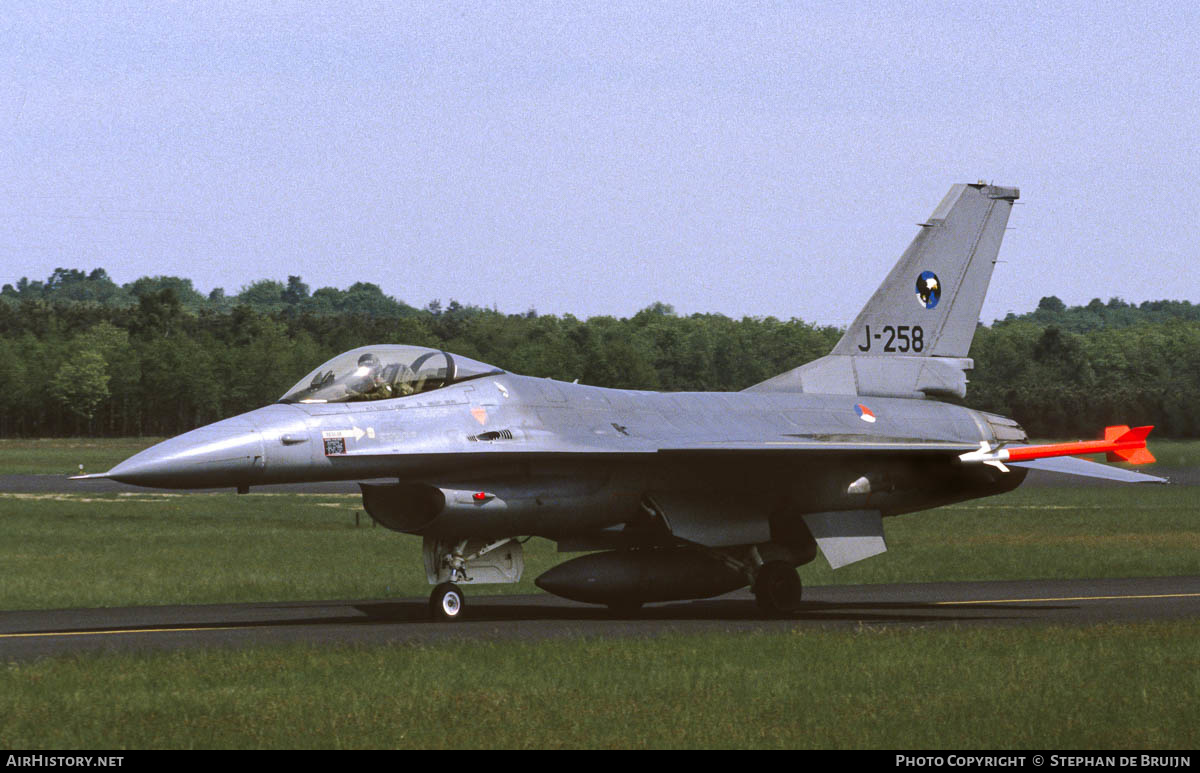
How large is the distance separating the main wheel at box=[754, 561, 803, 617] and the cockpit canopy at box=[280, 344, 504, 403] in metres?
4.90

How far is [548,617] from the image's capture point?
63.8 ft

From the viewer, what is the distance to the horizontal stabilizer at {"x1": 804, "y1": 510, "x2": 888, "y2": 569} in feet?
65.6

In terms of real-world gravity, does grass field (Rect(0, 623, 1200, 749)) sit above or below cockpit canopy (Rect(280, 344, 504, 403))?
below

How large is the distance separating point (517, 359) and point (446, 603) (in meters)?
63.9

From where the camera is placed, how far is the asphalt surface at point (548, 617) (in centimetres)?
1648

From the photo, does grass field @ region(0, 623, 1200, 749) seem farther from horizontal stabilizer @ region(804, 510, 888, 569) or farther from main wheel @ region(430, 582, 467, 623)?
horizontal stabilizer @ region(804, 510, 888, 569)

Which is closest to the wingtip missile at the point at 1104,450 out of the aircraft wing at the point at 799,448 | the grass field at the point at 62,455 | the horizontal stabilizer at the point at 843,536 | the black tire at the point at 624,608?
the aircraft wing at the point at 799,448

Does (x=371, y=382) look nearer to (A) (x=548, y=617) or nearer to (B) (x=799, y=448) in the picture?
(A) (x=548, y=617)

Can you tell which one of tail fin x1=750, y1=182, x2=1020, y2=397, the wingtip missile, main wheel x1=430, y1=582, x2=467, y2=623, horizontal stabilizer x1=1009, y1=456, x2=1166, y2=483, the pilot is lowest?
main wheel x1=430, y1=582, x2=467, y2=623

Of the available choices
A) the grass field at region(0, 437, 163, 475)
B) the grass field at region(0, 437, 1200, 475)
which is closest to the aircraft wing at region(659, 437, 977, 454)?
the grass field at region(0, 437, 1200, 475)

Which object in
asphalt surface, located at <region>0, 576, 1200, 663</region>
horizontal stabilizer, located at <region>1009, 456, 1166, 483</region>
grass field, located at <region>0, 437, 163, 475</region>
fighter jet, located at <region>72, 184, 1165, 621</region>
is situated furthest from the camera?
grass field, located at <region>0, 437, 163, 475</region>

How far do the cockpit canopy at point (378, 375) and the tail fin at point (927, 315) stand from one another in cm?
629

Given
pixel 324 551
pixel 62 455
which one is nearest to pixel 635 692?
pixel 324 551

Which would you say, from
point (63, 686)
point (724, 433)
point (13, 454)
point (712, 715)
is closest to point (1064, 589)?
point (724, 433)
